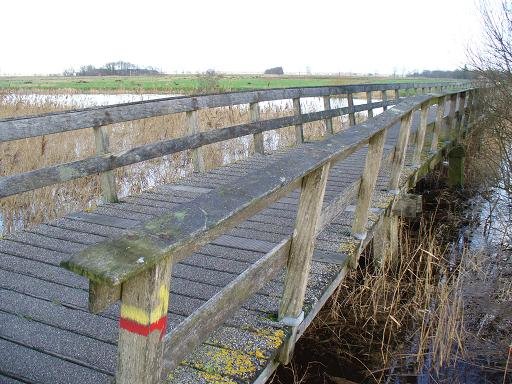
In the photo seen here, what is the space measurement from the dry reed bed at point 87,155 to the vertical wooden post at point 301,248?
3.68 m

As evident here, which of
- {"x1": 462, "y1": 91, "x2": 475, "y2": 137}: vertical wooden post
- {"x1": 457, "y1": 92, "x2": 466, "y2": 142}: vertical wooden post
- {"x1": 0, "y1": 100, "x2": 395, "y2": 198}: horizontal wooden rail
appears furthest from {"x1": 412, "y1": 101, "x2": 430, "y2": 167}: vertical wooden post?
{"x1": 462, "y1": 91, "x2": 475, "y2": 137}: vertical wooden post

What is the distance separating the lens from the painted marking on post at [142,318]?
1344mm

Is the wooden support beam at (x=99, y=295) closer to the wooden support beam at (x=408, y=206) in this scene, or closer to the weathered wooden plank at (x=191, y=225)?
the weathered wooden plank at (x=191, y=225)

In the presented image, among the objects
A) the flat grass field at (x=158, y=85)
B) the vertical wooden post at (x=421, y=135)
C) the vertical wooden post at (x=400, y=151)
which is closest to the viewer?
the vertical wooden post at (x=400, y=151)

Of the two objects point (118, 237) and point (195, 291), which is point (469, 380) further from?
point (118, 237)

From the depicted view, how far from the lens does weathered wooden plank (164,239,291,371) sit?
1703 mm

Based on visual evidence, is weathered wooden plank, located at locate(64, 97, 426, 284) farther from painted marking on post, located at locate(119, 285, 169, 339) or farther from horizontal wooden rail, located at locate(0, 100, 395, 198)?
horizontal wooden rail, located at locate(0, 100, 395, 198)

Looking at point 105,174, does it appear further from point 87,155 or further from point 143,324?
point 87,155

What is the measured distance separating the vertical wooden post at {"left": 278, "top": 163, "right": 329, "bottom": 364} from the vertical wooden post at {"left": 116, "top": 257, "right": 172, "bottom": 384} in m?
1.16

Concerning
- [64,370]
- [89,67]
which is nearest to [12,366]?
[64,370]

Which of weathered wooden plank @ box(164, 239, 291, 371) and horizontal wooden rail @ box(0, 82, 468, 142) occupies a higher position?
horizontal wooden rail @ box(0, 82, 468, 142)

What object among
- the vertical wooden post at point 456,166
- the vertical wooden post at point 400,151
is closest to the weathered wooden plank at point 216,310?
the vertical wooden post at point 400,151

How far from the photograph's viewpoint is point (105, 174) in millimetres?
4613

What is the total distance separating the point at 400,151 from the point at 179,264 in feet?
8.62
